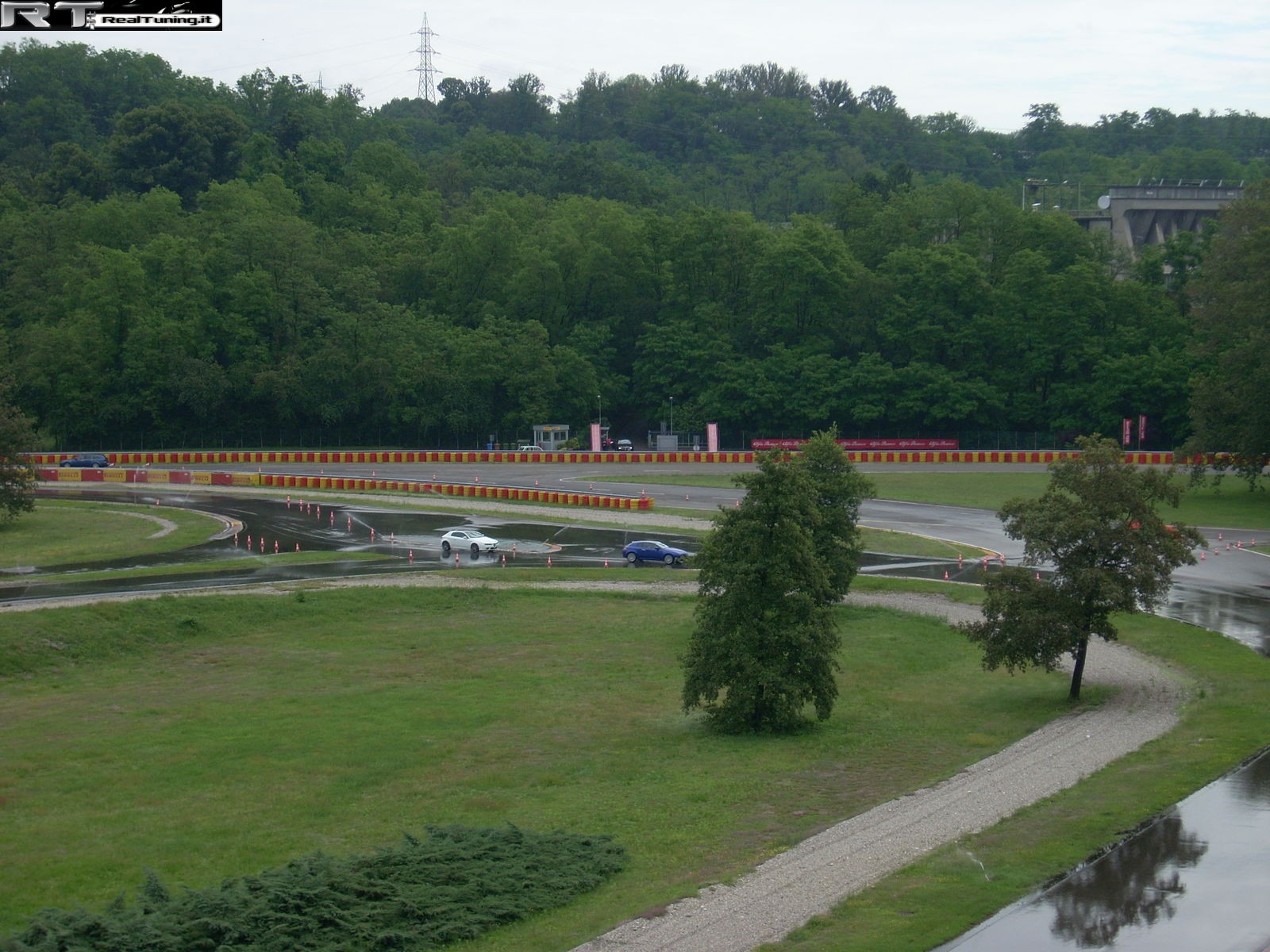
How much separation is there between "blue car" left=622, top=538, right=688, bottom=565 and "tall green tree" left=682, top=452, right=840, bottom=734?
23.6 m

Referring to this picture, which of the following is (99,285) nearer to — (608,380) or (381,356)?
(381,356)

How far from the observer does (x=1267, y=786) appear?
24125 millimetres

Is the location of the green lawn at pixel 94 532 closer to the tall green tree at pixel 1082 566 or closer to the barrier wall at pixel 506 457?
the barrier wall at pixel 506 457

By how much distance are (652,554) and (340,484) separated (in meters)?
36.0

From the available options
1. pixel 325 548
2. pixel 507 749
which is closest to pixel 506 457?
pixel 325 548

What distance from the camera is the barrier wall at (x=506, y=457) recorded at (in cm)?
10069

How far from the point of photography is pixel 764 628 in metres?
30.7

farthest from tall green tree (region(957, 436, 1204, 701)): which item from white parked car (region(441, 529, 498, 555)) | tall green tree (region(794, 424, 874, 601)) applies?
white parked car (region(441, 529, 498, 555))

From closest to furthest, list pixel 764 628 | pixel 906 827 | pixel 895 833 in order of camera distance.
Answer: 1. pixel 895 833
2. pixel 906 827
3. pixel 764 628

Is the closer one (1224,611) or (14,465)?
(1224,611)

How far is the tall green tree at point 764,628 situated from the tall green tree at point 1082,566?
16.4ft

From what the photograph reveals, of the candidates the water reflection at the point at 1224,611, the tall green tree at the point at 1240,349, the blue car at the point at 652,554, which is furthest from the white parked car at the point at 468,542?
the tall green tree at the point at 1240,349

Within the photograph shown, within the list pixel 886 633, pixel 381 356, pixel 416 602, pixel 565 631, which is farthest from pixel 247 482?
pixel 886 633

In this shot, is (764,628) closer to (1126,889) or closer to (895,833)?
(895,833)
